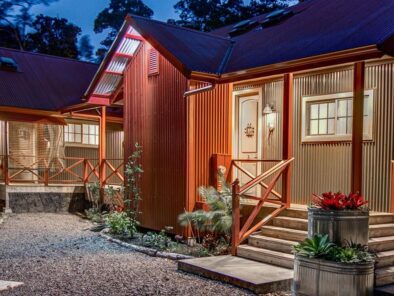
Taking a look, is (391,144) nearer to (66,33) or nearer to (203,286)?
(203,286)

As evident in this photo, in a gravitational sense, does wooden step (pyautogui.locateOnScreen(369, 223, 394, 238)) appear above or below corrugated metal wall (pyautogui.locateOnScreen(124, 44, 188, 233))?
below

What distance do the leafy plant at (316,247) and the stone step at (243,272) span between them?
591mm

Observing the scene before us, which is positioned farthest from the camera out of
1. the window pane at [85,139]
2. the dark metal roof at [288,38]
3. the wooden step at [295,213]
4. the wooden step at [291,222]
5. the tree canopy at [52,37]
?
the tree canopy at [52,37]

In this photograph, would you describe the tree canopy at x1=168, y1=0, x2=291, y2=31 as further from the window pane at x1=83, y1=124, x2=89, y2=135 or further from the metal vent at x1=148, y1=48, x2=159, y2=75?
the metal vent at x1=148, y1=48, x2=159, y2=75

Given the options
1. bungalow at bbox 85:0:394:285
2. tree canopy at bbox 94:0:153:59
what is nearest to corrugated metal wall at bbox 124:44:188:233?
bungalow at bbox 85:0:394:285

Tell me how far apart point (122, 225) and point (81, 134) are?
765 centimetres

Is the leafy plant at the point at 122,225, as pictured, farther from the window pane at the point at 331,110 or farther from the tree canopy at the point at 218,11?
the tree canopy at the point at 218,11

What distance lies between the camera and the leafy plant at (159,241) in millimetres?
8578

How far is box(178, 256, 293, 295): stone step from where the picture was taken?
5883mm

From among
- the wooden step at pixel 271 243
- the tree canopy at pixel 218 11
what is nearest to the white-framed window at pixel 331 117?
the wooden step at pixel 271 243

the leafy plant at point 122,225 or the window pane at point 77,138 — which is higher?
the window pane at point 77,138

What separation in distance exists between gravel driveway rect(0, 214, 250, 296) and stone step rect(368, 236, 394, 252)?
1967 millimetres

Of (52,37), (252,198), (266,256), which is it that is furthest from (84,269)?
(52,37)

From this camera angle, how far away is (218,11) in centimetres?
3181
